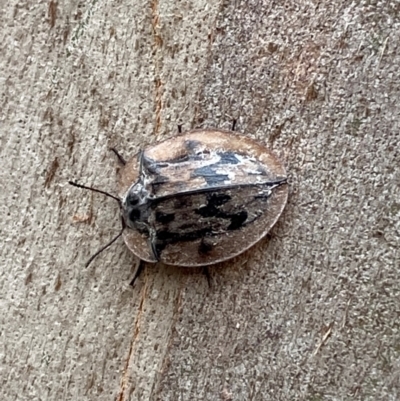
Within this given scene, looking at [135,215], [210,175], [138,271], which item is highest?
[210,175]

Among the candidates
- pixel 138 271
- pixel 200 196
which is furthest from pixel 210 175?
A: pixel 138 271

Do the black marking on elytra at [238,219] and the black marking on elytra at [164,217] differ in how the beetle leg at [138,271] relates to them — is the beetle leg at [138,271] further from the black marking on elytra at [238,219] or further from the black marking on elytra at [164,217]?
the black marking on elytra at [238,219]

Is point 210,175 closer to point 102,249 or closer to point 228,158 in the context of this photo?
point 228,158

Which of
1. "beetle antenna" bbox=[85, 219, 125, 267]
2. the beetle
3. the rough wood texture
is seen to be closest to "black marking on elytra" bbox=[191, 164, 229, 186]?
the beetle

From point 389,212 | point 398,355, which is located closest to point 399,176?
point 389,212

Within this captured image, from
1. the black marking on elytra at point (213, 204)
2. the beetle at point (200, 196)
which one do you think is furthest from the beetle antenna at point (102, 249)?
the black marking on elytra at point (213, 204)

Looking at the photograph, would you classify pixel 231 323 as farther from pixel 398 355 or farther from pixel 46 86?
pixel 46 86
